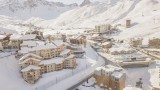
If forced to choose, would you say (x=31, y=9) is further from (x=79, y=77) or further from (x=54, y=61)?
(x=79, y=77)

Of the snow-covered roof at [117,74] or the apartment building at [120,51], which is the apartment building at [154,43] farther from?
the snow-covered roof at [117,74]

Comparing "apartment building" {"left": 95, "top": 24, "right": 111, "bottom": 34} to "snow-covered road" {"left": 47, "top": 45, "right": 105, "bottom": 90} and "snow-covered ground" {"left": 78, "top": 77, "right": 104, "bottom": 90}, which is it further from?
"snow-covered ground" {"left": 78, "top": 77, "right": 104, "bottom": 90}

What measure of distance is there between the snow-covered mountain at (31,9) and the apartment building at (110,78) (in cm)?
13477

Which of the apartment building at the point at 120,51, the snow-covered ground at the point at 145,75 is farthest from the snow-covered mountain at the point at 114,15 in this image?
the snow-covered ground at the point at 145,75

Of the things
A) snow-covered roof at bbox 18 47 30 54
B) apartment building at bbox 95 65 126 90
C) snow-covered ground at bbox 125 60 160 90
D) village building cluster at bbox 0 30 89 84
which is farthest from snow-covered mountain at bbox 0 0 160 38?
snow-covered roof at bbox 18 47 30 54

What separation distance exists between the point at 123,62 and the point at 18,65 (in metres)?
18.9

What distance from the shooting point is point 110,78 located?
1652 inches

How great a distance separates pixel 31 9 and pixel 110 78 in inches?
6011

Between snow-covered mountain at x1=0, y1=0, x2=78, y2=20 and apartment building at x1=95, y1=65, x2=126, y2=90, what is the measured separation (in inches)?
5306

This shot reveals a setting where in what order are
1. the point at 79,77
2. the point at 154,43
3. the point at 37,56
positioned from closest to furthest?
the point at 37,56
the point at 79,77
the point at 154,43

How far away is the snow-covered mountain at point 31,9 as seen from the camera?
180375 mm

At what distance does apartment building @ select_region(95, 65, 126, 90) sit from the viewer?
135ft

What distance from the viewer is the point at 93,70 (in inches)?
1777

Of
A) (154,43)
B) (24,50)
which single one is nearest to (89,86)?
(24,50)
